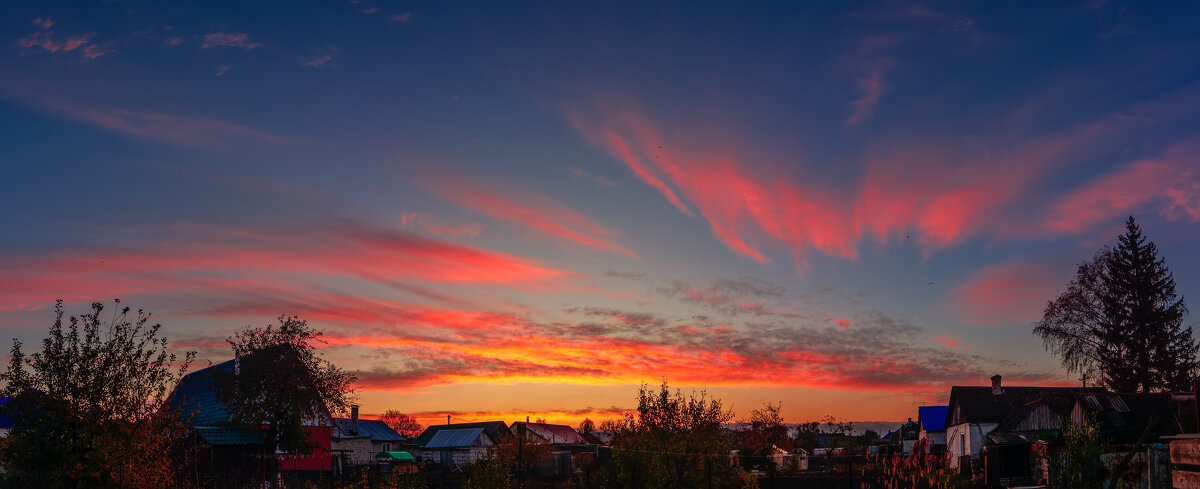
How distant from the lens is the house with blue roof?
72.2 meters

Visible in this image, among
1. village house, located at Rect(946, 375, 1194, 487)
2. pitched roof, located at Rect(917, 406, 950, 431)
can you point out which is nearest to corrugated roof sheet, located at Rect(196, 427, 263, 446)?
village house, located at Rect(946, 375, 1194, 487)

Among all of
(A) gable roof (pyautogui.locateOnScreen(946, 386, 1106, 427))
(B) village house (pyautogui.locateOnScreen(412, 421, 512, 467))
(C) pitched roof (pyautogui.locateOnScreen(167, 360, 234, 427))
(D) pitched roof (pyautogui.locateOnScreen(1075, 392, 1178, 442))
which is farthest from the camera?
(B) village house (pyautogui.locateOnScreen(412, 421, 512, 467))

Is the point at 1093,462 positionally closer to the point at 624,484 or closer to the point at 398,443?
the point at 624,484

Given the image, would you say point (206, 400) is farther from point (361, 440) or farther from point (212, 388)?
point (361, 440)

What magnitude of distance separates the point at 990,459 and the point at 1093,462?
32.6m

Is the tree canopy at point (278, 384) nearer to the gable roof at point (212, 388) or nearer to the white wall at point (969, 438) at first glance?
the gable roof at point (212, 388)

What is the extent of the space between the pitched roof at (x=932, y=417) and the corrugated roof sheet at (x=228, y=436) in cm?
5727

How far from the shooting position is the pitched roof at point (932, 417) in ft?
251

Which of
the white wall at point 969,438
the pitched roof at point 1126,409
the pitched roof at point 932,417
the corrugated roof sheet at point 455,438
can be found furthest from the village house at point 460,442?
the pitched roof at point 1126,409

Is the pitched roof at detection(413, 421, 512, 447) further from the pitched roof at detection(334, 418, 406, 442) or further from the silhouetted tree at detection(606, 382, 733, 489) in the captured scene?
the silhouetted tree at detection(606, 382, 733, 489)

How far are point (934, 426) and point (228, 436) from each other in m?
59.6

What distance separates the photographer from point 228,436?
158ft

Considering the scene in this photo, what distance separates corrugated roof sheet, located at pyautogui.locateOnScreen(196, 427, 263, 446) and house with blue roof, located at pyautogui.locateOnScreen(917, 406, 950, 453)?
5223cm

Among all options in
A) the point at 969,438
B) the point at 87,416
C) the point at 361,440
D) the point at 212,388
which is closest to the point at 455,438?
the point at 361,440
